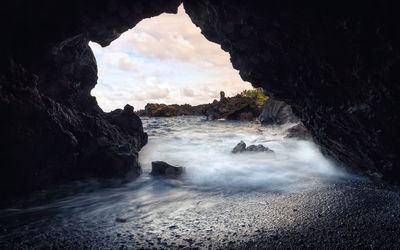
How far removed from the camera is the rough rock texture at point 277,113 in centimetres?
2206

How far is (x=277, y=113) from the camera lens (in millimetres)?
23891

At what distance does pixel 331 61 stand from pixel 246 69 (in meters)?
2.17

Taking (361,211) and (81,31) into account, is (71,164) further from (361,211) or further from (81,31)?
(361,211)

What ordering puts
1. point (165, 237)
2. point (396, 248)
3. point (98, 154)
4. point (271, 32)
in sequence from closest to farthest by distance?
point (396, 248) → point (165, 237) → point (271, 32) → point (98, 154)

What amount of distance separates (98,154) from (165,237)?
3644mm

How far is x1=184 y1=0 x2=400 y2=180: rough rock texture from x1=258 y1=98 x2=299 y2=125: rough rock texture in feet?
56.1

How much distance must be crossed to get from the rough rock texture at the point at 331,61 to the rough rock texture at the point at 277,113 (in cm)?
1710

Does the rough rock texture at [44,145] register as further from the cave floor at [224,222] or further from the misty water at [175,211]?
the cave floor at [224,222]

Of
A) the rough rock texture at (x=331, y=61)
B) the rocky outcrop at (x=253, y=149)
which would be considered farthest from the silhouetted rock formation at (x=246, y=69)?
the rocky outcrop at (x=253, y=149)

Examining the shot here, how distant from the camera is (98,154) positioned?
5281 millimetres

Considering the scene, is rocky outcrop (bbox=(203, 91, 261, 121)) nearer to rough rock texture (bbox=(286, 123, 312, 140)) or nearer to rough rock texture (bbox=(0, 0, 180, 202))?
rough rock texture (bbox=(286, 123, 312, 140))

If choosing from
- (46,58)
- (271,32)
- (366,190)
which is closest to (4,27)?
(46,58)

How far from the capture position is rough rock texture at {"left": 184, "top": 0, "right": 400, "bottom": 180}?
2.97 m

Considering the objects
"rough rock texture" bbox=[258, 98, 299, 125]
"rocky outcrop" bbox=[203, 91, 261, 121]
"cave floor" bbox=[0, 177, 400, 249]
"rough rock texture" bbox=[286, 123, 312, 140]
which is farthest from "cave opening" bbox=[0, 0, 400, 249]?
"rocky outcrop" bbox=[203, 91, 261, 121]
